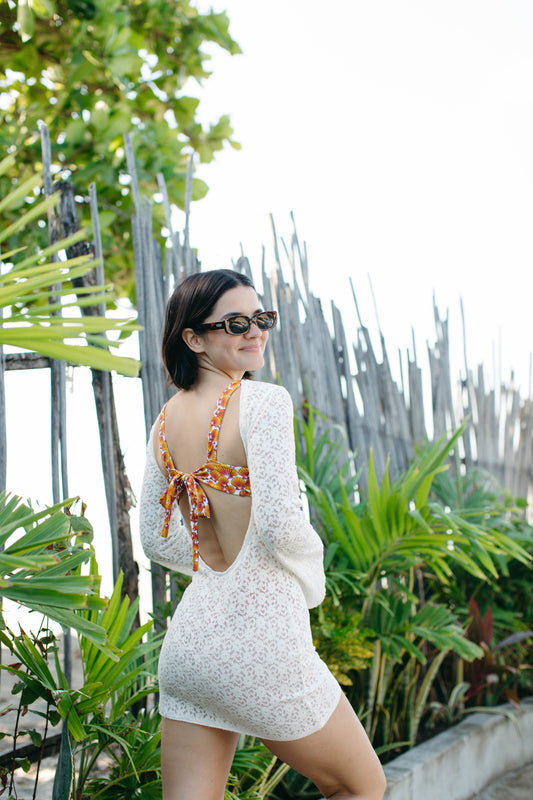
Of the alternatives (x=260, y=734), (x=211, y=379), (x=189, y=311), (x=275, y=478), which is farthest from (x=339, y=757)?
(x=189, y=311)

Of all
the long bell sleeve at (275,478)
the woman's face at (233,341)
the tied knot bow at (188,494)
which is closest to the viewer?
the long bell sleeve at (275,478)

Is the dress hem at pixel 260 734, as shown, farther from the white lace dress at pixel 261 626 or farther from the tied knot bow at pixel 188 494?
the tied knot bow at pixel 188 494

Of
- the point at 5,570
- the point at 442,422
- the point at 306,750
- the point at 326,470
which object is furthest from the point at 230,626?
the point at 442,422

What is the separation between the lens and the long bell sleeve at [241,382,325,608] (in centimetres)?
127

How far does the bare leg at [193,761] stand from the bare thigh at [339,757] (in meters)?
0.10

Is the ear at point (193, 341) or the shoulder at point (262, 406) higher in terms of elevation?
the ear at point (193, 341)

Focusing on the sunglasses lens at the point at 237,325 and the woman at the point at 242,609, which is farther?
the sunglasses lens at the point at 237,325

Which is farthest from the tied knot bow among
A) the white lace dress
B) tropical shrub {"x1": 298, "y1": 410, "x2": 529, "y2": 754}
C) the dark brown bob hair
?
tropical shrub {"x1": 298, "y1": 410, "x2": 529, "y2": 754}

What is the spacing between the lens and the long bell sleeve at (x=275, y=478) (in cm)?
127

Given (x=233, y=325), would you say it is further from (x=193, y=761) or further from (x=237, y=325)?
(x=193, y=761)

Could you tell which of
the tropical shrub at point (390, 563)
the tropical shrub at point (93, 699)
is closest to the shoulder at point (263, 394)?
the tropical shrub at point (93, 699)

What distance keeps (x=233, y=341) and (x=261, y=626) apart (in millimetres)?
577

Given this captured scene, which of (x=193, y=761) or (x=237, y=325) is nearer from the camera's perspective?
(x=193, y=761)

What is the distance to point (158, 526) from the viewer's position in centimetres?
159
